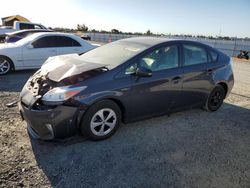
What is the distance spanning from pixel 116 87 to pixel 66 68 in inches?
35.7

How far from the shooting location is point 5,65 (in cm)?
834

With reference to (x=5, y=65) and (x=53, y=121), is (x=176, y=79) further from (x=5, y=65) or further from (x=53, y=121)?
(x=5, y=65)

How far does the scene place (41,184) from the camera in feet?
9.91

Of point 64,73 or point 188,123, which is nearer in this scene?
point 64,73

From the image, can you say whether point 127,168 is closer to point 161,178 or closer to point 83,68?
point 161,178

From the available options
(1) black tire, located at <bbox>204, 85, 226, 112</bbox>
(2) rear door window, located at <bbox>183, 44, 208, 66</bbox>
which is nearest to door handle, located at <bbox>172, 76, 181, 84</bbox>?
(2) rear door window, located at <bbox>183, 44, 208, 66</bbox>

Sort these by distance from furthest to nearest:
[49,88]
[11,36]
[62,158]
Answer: [11,36]
[49,88]
[62,158]

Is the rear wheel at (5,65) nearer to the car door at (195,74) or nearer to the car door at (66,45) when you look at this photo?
the car door at (66,45)

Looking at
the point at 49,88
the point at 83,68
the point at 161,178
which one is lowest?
the point at 161,178

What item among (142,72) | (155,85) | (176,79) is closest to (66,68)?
(142,72)

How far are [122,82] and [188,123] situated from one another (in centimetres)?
179

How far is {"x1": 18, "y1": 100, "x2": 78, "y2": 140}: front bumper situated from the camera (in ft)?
11.8

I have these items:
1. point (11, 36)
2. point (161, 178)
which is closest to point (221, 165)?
point (161, 178)

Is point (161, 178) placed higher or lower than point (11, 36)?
lower
